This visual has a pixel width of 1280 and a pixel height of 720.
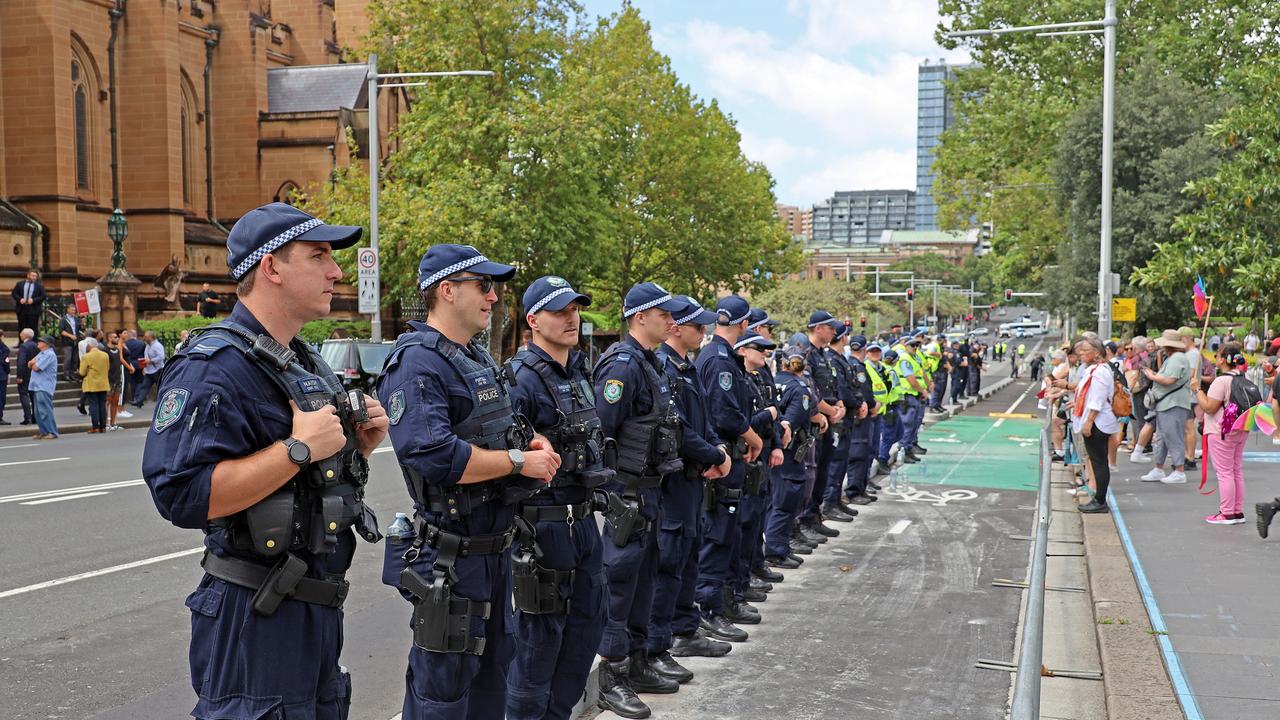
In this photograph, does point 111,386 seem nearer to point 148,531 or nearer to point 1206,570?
point 148,531

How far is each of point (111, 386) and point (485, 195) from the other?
10.1 m

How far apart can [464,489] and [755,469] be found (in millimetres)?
3850

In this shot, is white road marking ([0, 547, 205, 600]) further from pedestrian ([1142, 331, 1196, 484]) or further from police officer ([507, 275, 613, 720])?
pedestrian ([1142, 331, 1196, 484])

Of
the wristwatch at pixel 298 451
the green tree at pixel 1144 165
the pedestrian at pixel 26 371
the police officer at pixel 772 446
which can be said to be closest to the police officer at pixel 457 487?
the wristwatch at pixel 298 451

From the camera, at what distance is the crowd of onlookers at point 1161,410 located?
438 inches

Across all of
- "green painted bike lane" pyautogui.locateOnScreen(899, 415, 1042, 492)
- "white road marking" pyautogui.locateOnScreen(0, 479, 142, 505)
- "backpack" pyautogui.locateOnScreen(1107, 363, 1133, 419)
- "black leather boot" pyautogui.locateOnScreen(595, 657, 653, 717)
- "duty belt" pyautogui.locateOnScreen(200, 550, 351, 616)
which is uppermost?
"duty belt" pyautogui.locateOnScreen(200, 550, 351, 616)

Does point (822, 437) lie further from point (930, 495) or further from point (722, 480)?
point (722, 480)

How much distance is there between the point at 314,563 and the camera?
121 inches

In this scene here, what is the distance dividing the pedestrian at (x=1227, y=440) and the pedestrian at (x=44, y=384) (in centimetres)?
1696

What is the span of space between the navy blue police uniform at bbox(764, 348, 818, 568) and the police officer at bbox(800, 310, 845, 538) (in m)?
1.06

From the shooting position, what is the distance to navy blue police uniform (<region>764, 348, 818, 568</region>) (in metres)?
9.33

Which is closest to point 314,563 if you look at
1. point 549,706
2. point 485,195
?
point 549,706

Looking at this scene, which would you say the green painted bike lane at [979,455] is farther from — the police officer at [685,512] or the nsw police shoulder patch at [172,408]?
the nsw police shoulder patch at [172,408]

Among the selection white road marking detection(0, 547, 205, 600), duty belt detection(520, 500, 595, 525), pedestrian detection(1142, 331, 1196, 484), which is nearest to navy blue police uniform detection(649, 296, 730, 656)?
duty belt detection(520, 500, 595, 525)
